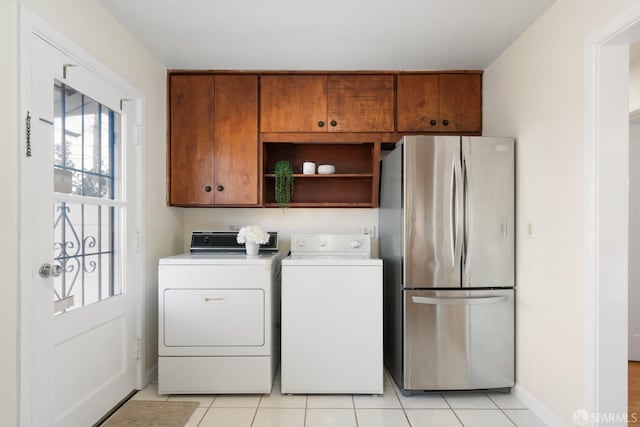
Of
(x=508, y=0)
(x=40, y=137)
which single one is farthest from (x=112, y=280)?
(x=508, y=0)

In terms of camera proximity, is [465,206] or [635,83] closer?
[465,206]

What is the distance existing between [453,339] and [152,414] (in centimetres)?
190

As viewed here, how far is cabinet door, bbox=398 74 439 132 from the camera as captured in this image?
297 cm

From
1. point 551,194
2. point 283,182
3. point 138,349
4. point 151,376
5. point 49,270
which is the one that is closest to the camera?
point 49,270

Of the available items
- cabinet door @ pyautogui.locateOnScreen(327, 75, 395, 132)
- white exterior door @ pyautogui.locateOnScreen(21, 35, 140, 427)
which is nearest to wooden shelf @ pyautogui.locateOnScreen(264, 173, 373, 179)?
cabinet door @ pyautogui.locateOnScreen(327, 75, 395, 132)

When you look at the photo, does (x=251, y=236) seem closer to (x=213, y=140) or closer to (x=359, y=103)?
(x=213, y=140)

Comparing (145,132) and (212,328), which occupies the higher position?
(145,132)

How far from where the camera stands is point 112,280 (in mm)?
2311

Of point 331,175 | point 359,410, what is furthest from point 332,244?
point 359,410

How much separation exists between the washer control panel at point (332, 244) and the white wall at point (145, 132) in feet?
3.37

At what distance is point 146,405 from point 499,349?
2.27 m

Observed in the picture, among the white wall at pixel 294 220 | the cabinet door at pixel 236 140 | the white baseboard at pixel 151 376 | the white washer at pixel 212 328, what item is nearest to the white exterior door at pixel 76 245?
the white baseboard at pixel 151 376

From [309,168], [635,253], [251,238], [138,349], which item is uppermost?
[309,168]

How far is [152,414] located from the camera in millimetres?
2285
